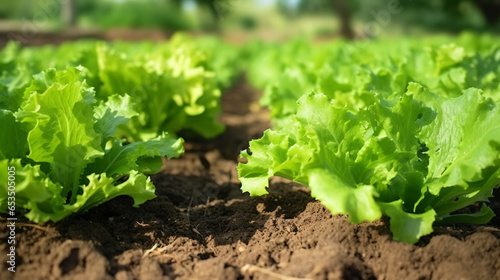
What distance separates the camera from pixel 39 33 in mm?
20797

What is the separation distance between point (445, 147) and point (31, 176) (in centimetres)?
236

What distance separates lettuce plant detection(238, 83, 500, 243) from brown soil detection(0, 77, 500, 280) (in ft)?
0.56

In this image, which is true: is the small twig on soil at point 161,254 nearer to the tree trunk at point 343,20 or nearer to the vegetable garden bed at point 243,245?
the vegetable garden bed at point 243,245

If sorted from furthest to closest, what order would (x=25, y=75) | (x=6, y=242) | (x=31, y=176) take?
1. (x=25, y=75)
2. (x=6, y=242)
3. (x=31, y=176)

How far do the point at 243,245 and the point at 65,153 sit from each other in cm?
123

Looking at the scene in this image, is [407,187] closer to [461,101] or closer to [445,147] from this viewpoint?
[445,147]

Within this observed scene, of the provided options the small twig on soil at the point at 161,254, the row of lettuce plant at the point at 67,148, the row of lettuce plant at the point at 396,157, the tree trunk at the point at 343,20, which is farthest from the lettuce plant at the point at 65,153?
the tree trunk at the point at 343,20

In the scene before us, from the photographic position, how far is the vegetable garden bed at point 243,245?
2473 millimetres

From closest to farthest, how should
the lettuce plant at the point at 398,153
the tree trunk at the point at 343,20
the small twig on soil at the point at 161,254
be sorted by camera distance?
1. the lettuce plant at the point at 398,153
2. the small twig on soil at the point at 161,254
3. the tree trunk at the point at 343,20

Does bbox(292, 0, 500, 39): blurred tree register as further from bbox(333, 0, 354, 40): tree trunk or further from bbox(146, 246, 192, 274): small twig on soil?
bbox(146, 246, 192, 274): small twig on soil

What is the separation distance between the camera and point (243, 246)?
9.57 feet

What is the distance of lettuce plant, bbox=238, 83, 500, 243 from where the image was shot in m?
2.56

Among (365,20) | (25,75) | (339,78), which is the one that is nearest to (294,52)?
(339,78)

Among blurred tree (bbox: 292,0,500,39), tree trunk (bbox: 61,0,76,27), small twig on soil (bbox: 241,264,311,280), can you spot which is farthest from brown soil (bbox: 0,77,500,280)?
blurred tree (bbox: 292,0,500,39)
